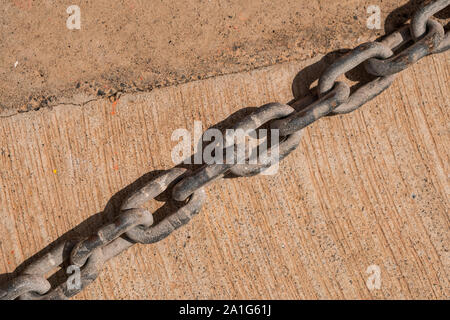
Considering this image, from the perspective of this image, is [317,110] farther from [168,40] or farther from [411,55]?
[168,40]

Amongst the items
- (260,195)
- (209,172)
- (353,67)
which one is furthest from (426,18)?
(209,172)

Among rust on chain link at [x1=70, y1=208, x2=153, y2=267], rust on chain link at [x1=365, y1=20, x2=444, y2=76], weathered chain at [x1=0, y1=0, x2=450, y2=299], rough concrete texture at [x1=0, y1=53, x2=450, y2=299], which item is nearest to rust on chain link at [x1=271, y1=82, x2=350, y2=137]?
weathered chain at [x1=0, y1=0, x2=450, y2=299]

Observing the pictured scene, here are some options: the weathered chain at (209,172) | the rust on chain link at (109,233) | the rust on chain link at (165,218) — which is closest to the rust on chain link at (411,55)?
the weathered chain at (209,172)

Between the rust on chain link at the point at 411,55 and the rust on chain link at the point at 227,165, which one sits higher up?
the rust on chain link at the point at 411,55

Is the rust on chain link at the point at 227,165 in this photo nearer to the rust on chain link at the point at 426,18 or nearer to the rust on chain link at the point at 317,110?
the rust on chain link at the point at 317,110

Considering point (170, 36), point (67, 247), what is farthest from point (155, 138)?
point (67, 247)
